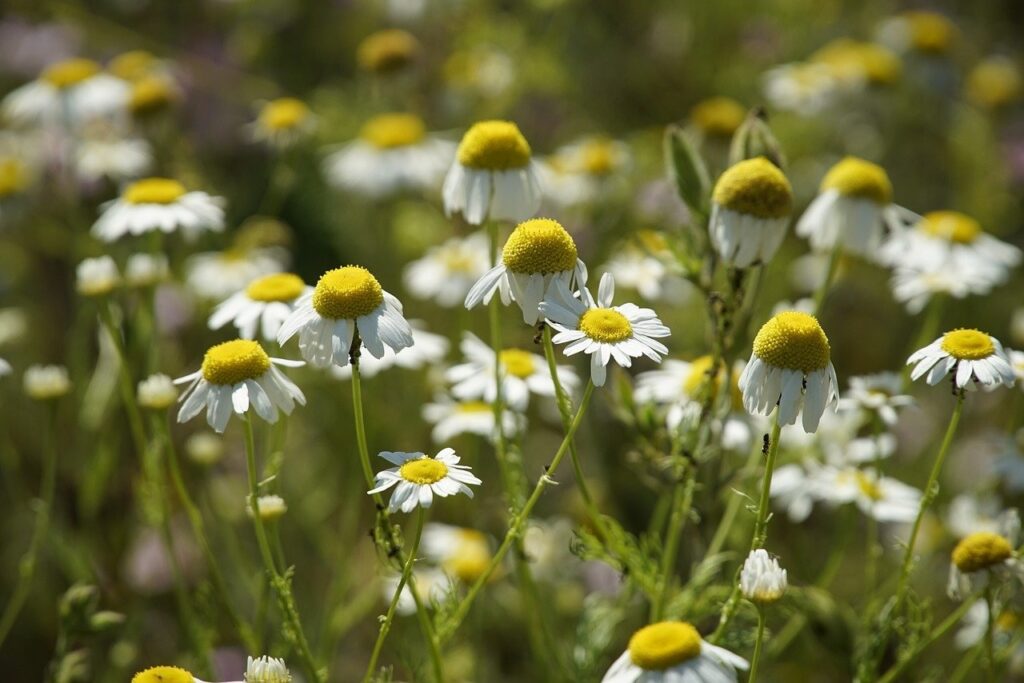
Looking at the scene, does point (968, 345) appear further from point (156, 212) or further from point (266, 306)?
point (156, 212)

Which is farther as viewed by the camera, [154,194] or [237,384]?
[154,194]

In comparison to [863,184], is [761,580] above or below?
below

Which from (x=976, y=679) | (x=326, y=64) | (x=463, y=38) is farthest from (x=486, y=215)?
(x=326, y=64)

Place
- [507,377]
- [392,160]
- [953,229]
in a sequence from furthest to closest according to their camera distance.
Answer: [392,160] → [953,229] → [507,377]

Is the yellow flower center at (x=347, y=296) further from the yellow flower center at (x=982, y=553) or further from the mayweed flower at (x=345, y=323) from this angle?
the yellow flower center at (x=982, y=553)

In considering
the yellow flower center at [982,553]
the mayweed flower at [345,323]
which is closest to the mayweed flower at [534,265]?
the mayweed flower at [345,323]

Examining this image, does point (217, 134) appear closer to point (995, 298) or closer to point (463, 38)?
point (463, 38)

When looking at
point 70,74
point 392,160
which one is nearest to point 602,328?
point 392,160
